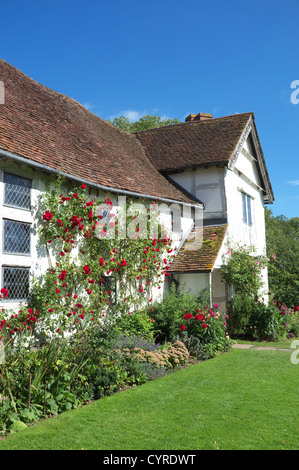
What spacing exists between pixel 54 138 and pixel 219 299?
8.98m

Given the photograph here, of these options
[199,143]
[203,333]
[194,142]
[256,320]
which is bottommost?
[203,333]

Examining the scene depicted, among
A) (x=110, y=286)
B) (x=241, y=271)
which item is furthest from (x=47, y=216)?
(x=241, y=271)

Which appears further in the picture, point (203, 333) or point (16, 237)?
point (203, 333)

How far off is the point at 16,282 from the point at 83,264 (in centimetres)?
176

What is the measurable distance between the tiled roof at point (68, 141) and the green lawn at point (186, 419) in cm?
482

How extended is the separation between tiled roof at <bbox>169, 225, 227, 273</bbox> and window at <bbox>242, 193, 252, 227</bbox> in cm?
287

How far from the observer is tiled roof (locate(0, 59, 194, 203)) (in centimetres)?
888

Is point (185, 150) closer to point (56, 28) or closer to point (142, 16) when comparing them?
point (142, 16)

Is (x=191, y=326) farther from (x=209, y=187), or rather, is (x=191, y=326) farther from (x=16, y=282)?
(x=209, y=187)

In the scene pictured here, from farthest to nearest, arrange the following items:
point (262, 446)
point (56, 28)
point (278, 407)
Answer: point (56, 28) < point (278, 407) < point (262, 446)

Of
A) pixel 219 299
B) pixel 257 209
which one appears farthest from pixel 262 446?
pixel 257 209

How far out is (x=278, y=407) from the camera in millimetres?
6051

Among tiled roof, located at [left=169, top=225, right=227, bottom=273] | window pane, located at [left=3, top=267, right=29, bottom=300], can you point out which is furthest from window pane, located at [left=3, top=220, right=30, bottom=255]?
tiled roof, located at [left=169, top=225, right=227, bottom=273]

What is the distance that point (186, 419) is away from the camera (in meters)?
5.54
